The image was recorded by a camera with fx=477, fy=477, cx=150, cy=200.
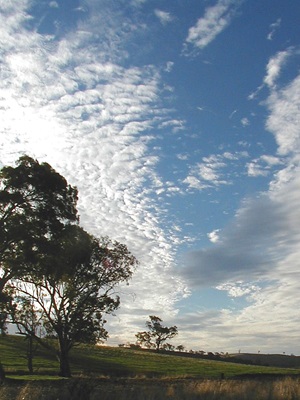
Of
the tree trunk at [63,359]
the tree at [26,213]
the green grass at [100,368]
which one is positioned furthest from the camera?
the green grass at [100,368]

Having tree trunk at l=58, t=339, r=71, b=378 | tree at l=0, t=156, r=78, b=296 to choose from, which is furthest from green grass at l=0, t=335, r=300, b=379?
tree at l=0, t=156, r=78, b=296

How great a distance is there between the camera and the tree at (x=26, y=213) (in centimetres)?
3447

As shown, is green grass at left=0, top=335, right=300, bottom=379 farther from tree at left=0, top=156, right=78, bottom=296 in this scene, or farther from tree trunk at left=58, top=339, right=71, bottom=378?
tree at left=0, top=156, right=78, bottom=296

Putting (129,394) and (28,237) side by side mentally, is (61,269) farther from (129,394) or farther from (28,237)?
(129,394)

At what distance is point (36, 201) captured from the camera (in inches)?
1419

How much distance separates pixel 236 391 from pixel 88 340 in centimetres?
2725

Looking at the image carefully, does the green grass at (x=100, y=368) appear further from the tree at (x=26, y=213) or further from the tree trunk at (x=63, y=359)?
the tree at (x=26, y=213)

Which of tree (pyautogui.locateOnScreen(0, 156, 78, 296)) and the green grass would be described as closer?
tree (pyautogui.locateOnScreen(0, 156, 78, 296))

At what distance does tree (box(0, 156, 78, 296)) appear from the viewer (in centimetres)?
3447

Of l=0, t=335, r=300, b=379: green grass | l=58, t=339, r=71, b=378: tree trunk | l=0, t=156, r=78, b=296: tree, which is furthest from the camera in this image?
l=0, t=335, r=300, b=379: green grass

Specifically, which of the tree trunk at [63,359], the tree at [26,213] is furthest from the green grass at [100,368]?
the tree at [26,213]

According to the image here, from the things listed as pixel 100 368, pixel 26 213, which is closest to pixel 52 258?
pixel 26 213

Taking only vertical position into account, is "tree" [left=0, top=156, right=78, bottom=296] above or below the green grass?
above

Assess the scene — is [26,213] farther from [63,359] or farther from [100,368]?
[100,368]
